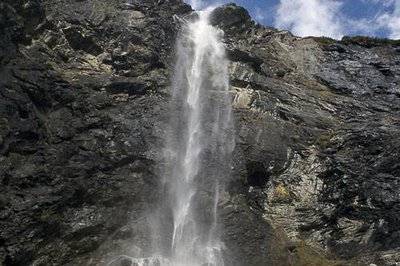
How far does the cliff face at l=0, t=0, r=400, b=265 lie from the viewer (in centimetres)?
2262

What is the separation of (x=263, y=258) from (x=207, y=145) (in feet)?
23.3

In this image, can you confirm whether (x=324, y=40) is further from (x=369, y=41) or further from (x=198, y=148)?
(x=198, y=148)

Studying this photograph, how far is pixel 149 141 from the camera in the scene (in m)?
26.9

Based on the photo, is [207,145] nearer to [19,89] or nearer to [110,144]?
[110,144]

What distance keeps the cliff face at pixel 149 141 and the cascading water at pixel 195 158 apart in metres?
0.65

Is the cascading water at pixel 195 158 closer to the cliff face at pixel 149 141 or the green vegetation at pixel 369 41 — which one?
the cliff face at pixel 149 141

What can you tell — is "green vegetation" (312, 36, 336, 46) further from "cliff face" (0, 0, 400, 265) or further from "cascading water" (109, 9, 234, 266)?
"cascading water" (109, 9, 234, 266)

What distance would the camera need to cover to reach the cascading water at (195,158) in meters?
23.0

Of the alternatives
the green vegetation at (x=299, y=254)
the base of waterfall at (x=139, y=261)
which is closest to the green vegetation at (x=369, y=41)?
the green vegetation at (x=299, y=254)

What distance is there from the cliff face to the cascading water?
2.12 ft

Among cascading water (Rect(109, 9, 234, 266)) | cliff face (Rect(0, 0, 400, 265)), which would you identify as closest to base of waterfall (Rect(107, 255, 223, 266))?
cascading water (Rect(109, 9, 234, 266))

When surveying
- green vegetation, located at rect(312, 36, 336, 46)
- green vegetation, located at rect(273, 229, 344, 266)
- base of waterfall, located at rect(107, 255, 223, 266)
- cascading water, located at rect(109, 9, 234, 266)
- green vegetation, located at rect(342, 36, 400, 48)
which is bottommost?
base of waterfall, located at rect(107, 255, 223, 266)

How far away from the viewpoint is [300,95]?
3167 centimetres

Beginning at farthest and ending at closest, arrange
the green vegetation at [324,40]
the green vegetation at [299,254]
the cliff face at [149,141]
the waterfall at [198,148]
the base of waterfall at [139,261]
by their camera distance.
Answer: the green vegetation at [324,40] → the waterfall at [198,148] → the green vegetation at [299,254] → the cliff face at [149,141] → the base of waterfall at [139,261]
